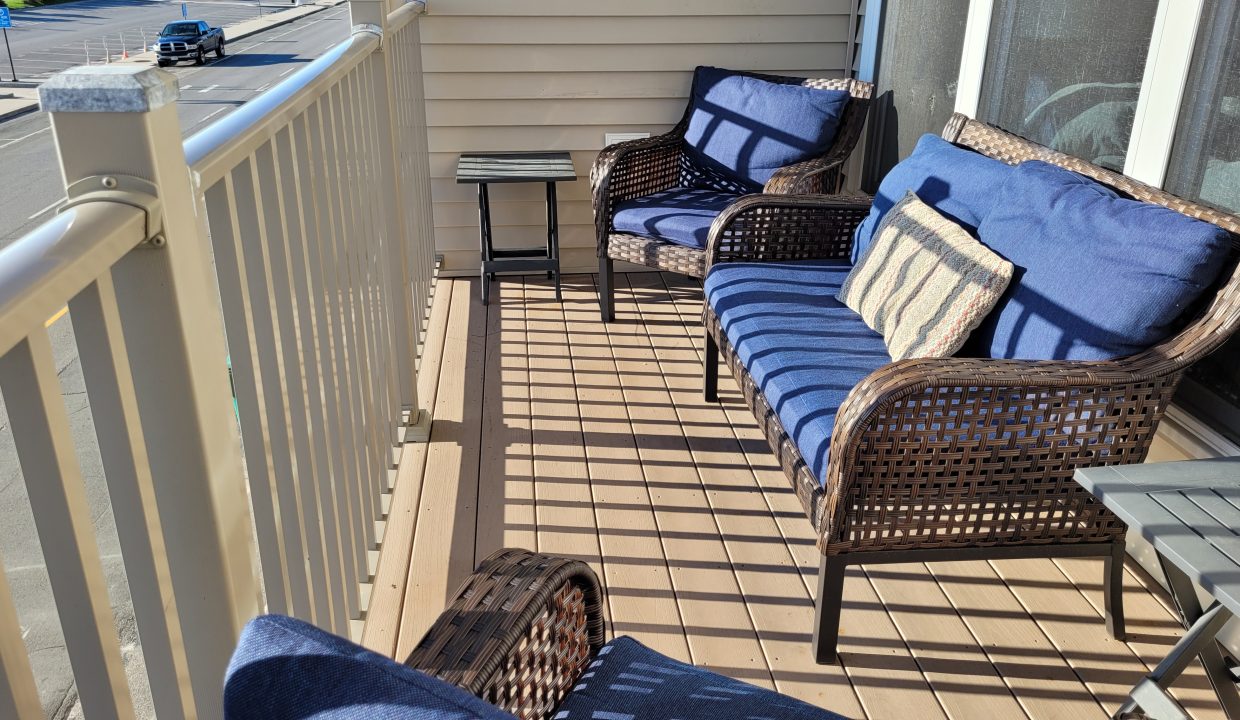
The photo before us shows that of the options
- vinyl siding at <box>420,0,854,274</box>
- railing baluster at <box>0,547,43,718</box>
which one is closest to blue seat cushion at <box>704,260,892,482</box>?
railing baluster at <box>0,547,43,718</box>

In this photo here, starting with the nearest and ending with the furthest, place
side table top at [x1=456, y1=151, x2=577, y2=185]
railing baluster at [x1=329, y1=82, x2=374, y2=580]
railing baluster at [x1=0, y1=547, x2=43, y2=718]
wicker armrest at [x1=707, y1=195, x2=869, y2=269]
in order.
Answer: railing baluster at [x1=0, y1=547, x2=43, y2=718] → railing baluster at [x1=329, y1=82, x2=374, y2=580] → wicker armrest at [x1=707, y1=195, x2=869, y2=269] → side table top at [x1=456, y1=151, x2=577, y2=185]

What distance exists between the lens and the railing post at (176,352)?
84 centimetres

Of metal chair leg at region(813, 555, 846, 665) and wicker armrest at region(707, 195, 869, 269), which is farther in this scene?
wicker armrest at region(707, 195, 869, 269)

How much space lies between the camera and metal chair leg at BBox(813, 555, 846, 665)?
6.68 ft

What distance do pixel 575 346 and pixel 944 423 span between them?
6.95 feet

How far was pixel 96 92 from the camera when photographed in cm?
83

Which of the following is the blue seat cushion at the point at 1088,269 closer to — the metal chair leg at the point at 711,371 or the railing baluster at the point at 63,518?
the metal chair leg at the point at 711,371

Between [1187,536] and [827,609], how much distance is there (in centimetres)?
78

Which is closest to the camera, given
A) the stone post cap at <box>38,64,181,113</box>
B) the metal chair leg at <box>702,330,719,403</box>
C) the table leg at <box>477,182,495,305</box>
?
the stone post cap at <box>38,64,181,113</box>

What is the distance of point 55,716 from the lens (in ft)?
8.36

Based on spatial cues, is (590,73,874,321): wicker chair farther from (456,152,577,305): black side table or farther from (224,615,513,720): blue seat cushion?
(224,615,513,720): blue seat cushion

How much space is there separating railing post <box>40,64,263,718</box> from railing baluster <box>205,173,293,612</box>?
5.3 inches

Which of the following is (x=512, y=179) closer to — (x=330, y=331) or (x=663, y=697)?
(x=330, y=331)

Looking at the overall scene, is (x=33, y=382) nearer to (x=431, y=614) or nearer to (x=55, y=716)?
(x=431, y=614)
